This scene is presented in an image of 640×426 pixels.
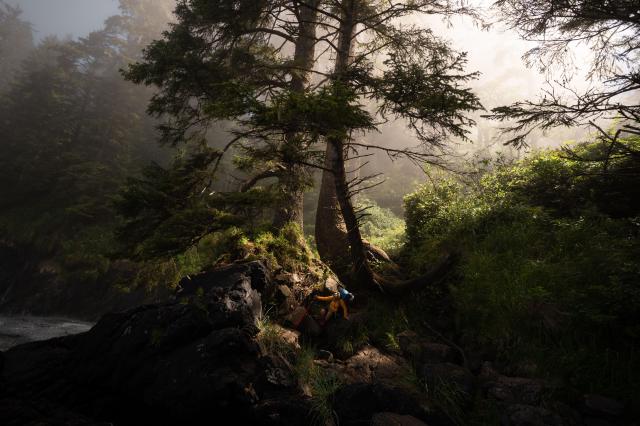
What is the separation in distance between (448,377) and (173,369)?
4044mm

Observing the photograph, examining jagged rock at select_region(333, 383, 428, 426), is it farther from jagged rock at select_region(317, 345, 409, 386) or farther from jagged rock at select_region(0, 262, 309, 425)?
jagged rock at select_region(317, 345, 409, 386)

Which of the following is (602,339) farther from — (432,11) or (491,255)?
(432,11)

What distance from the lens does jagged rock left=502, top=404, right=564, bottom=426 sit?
3348mm

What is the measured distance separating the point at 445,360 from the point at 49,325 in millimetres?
13491

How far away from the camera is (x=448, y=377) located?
4.43 m

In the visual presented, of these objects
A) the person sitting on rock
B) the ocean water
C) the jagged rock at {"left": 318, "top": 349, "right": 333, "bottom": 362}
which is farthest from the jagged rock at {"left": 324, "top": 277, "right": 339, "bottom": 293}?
the ocean water

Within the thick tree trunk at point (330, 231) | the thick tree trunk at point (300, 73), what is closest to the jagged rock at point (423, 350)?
the thick tree trunk at point (330, 231)

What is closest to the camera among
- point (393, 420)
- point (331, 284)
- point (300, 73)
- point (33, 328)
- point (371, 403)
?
point (393, 420)

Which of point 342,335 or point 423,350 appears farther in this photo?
point 342,335

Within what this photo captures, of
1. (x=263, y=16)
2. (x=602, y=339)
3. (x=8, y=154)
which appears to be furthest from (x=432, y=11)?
(x=8, y=154)

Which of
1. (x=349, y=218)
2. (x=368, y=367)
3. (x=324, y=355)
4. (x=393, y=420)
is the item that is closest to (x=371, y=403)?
(x=393, y=420)

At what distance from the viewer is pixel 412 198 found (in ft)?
32.2

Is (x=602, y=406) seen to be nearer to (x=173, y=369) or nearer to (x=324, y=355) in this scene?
(x=324, y=355)

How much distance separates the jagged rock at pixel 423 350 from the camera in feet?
17.2
